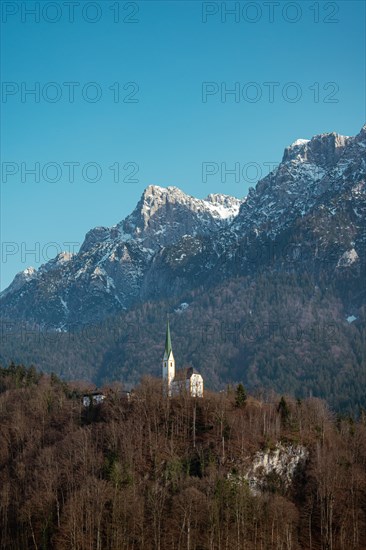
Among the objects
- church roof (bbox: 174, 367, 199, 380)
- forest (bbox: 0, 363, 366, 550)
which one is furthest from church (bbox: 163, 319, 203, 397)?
forest (bbox: 0, 363, 366, 550)

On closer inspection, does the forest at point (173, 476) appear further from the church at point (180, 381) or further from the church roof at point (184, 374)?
the church roof at point (184, 374)

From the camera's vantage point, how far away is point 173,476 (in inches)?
4163

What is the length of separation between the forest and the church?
12.5 ft

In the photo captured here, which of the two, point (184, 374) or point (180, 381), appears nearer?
point (180, 381)

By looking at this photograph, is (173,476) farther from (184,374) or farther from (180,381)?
(184,374)

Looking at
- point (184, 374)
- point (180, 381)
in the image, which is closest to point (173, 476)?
point (180, 381)

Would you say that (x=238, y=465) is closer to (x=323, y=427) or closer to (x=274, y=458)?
(x=274, y=458)

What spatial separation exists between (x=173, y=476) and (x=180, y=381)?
4156cm

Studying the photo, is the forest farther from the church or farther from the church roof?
the church roof

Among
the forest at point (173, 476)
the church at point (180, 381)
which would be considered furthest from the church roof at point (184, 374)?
the forest at point (173, 476)

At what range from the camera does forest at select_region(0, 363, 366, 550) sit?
314ft

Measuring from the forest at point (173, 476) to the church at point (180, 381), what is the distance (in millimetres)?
3805

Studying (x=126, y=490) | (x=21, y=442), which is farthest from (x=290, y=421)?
(x=21, y=442)

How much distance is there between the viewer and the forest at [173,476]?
95.8m
